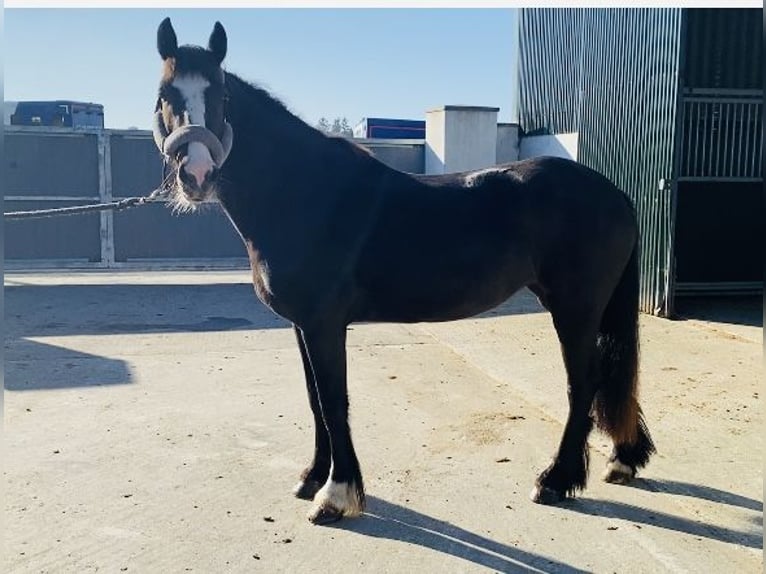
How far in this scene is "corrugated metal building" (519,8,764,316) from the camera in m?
7.66

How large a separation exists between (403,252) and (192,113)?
1101mm

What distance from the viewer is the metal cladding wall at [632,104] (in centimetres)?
763

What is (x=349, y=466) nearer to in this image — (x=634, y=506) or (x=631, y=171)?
(x=634, y=506)

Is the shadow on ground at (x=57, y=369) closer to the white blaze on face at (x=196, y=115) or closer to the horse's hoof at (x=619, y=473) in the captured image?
the white blaze on face at (x=196, y=115)

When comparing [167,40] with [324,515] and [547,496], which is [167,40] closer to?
[324,515]

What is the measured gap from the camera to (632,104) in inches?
325

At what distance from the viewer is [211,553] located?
2.77 m

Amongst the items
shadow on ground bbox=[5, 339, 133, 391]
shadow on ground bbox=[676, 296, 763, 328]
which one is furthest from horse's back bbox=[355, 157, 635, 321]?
shadow on ground bbox=[676, 296, 763, 328]

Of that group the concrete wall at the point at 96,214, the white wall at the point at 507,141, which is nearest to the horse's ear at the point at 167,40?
the concrete wall at the point at 96,214

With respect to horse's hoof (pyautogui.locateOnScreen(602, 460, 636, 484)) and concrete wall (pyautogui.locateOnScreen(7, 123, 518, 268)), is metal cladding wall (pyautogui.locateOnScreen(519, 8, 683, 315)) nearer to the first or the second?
concrete wall (pyautogui.locateOnScreen(7, 123, 518, 268))

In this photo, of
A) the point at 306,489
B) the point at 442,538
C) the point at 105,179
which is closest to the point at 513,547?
the point at 442,538

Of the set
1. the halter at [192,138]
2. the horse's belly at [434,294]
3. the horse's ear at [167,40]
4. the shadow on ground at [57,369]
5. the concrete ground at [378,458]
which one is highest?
the horse's ear at [167,40]

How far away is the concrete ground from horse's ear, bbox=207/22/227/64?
2051 millimetres

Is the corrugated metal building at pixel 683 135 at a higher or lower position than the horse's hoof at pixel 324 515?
higher
